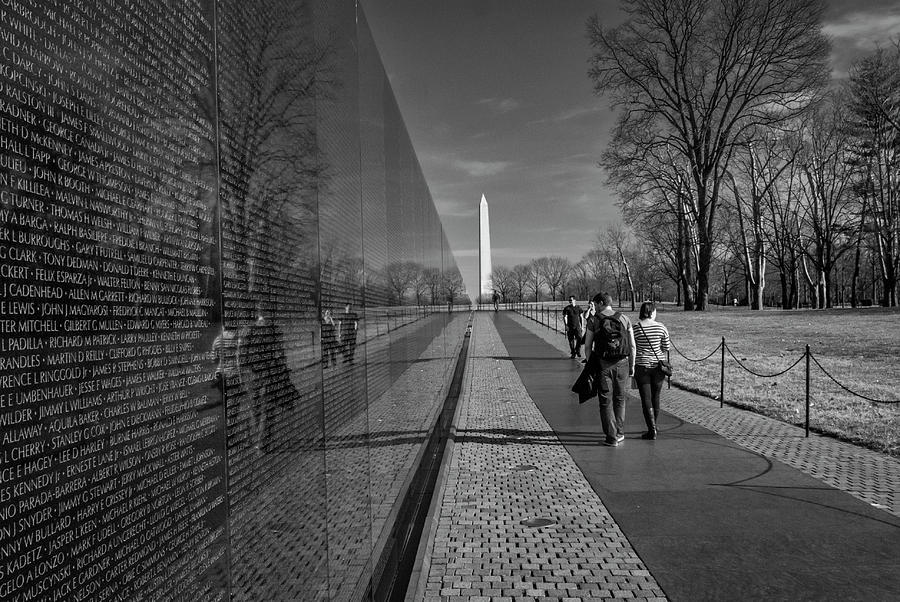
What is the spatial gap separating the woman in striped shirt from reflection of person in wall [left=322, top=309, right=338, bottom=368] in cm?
619

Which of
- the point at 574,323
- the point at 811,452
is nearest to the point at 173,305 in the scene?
the point at 811,452

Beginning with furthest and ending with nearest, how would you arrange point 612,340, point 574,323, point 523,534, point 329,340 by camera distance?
point 574,323
point 612,340
point 523,534
point 329,340

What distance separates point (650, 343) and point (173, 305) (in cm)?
808

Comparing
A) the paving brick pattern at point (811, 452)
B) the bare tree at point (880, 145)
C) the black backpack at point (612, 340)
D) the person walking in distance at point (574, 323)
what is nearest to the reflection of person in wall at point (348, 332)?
the paving brick pattern at point (811, 452)

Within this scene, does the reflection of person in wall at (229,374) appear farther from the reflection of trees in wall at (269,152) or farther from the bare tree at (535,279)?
the bare tree at (535,279)

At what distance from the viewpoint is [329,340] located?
138 inches

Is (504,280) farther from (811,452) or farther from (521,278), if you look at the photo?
(811,452)

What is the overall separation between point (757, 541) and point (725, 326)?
27.8 m

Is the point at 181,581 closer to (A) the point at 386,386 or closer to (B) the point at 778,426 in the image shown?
(A) the point at 386,386

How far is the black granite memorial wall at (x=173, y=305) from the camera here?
1.19 m

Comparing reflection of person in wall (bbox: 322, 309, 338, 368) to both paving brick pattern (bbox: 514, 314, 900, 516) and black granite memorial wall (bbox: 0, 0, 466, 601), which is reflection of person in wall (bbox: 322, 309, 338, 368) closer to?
black granite memorial wall (bbox: 0, 0, 466, 601)

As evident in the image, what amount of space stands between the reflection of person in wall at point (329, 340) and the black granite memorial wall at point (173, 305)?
3cm

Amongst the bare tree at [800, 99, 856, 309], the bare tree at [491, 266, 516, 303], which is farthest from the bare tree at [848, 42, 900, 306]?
the bare tree at [491, 266, 516, 303]

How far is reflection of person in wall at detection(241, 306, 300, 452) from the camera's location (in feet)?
7.70
